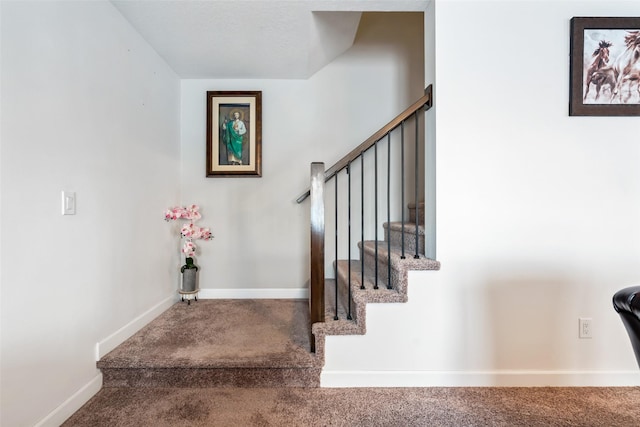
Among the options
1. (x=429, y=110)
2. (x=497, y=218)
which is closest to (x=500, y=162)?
(x=497, y=218)

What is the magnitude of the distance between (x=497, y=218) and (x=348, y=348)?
1108 mm

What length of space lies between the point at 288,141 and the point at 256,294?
1.46 metres

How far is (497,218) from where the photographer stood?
172cm

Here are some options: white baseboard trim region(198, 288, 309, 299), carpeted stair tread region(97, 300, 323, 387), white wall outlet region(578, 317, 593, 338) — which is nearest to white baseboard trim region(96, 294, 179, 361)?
carpeted stair tread region(97, 300, 323, 387)

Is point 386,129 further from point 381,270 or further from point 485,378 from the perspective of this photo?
point 485,378

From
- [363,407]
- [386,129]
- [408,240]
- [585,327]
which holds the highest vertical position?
[386,129]

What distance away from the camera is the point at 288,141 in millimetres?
2846

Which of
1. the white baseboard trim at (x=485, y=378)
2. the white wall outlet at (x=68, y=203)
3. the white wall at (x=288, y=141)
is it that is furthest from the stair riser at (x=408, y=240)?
the white wall outlet at (x=68, y=203)

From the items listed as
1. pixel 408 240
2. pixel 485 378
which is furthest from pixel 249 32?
pixel 485 378

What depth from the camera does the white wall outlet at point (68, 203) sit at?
144 centimetres

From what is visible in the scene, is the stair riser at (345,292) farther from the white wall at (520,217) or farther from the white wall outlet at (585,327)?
the white wall outlet at (585,327)

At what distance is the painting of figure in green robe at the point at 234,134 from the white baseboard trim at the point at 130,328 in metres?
1.31

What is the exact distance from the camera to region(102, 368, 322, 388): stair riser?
66.0 inches

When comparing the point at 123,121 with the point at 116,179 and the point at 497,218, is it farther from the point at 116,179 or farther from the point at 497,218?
the point at 497,218
